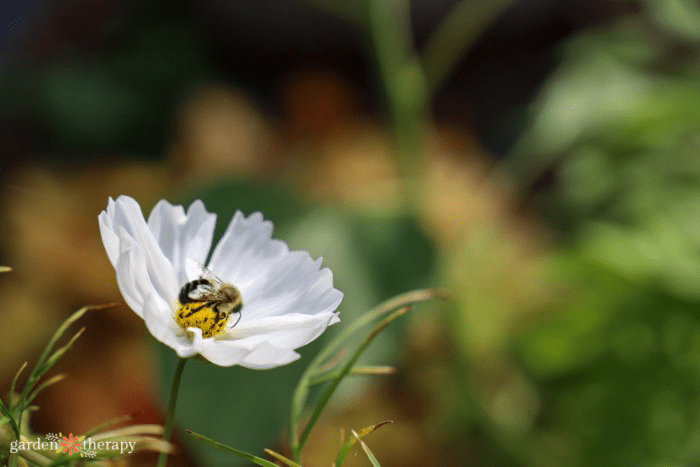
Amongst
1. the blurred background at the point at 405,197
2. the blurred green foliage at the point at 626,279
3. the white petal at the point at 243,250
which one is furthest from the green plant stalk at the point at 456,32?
the white petal at the point at 243,250

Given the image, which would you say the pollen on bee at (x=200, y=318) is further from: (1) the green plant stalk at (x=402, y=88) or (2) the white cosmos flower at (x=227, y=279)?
(1) the green plant stalk at (x=402, y=88)

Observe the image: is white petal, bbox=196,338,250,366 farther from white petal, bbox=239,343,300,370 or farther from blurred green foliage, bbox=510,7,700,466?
blurred green foliage, bbox=510,7,700,466

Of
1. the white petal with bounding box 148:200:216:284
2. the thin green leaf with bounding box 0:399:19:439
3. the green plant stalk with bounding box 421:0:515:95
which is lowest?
the thin green leaf with bounding box 0:399:19:439

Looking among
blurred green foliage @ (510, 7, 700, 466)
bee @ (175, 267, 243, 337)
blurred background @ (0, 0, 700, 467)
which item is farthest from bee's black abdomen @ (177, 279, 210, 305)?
blurred green foliage @ (510, 7, 700, 466)

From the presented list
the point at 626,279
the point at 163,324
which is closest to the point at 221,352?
the point at 163,324

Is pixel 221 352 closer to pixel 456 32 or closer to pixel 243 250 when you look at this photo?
pixel 243 250

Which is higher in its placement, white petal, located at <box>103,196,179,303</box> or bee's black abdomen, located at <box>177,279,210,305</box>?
white petal, located at <box>103,196,179,303</box>

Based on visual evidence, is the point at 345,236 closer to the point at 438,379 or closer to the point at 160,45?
the point at 438,379
